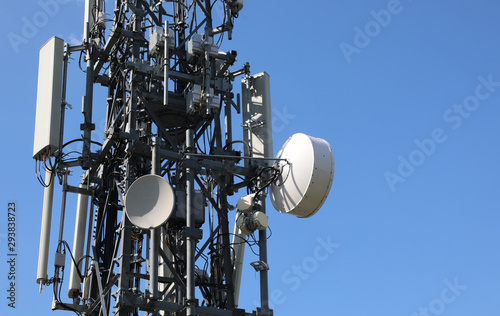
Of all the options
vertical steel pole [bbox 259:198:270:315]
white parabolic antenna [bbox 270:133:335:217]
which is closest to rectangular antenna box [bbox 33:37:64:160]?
vertical steel pole [bbox 259:198:270:315]

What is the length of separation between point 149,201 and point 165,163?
402 cm

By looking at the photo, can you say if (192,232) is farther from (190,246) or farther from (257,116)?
(257,116)

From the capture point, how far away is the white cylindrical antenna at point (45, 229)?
23.1m

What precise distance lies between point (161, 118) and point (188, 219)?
4399mm

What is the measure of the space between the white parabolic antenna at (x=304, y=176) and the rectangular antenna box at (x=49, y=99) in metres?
6.77

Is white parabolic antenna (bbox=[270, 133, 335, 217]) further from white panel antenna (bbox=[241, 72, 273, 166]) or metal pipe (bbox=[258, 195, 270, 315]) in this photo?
white panel antenna (bbox=[241, 72, 273, 166])

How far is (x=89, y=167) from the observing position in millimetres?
23953

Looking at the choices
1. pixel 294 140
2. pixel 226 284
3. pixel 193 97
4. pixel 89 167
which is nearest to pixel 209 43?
pixel 193 97

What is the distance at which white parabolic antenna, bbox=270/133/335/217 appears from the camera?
2144 centimetres

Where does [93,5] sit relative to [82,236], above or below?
above

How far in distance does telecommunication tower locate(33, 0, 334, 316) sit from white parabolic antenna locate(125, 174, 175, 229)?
0.03m

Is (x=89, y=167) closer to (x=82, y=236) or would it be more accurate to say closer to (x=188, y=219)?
(x=82, y=236)

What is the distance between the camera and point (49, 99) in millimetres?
23312

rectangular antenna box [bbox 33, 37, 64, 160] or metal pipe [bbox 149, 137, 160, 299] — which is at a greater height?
rectangular antenna box [bbox 33, 37, 64, 160]
